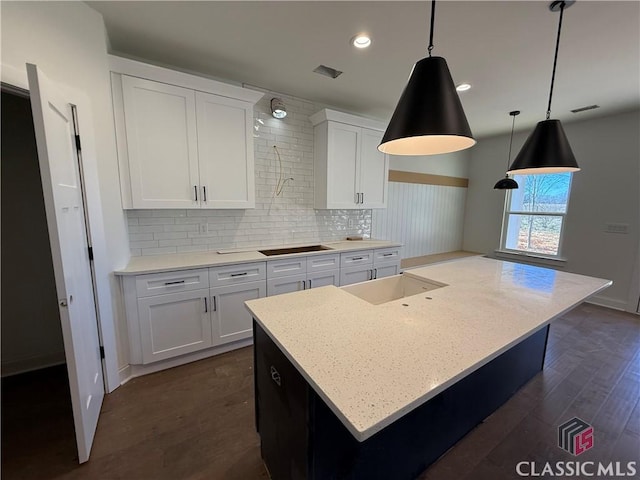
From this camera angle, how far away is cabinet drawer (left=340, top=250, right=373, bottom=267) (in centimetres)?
314

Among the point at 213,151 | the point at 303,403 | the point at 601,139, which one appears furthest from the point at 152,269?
the point at 601,139

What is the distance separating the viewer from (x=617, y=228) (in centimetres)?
365

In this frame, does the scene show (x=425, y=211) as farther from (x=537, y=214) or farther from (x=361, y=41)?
(x=361, y=41)

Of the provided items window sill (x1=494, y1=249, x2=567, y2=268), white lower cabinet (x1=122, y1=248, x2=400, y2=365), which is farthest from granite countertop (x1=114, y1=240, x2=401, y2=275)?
window sill (x1=494, y1=249, x2=567, y2=268)

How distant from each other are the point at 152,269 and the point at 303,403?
170 cm

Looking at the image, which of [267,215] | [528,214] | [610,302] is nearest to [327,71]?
[267,215]

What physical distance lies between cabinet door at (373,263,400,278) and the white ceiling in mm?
2109

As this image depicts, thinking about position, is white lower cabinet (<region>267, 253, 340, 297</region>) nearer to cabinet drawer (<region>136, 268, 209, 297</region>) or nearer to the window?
cabinet drawer (<region>136, 268, 209, 297</region>)

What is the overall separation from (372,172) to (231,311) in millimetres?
2465

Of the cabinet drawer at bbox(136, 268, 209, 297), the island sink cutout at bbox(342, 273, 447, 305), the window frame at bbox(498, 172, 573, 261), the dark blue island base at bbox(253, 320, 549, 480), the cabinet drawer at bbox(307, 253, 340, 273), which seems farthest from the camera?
the window frame at bbox(498, 172, 573, 261)

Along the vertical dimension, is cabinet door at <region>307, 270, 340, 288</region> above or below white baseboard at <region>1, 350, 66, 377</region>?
above

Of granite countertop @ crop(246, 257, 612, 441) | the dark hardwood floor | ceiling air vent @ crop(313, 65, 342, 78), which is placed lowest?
the dark hardwood floor

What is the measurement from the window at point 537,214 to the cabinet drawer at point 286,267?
13.7 feet

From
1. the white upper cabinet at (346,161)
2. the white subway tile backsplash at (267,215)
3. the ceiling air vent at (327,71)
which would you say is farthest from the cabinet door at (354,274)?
the ceiling air vent at (327,71)
